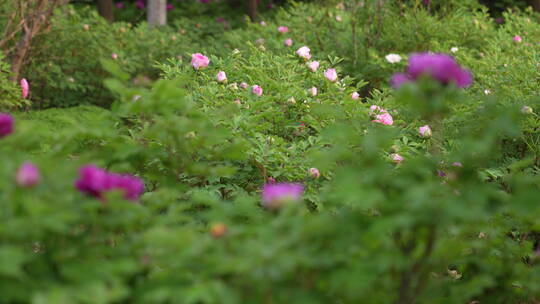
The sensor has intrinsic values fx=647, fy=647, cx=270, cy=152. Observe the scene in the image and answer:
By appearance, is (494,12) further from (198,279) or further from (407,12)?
(198,279)

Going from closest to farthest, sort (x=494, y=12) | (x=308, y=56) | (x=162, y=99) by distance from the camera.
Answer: (x=162, y=99) → (x=308, y=56) → (x=494, y=12)

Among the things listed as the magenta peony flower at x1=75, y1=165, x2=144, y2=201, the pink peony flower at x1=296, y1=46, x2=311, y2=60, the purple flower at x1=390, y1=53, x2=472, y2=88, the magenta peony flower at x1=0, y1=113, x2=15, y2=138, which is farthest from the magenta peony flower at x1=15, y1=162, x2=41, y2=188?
the pink peony flower at x1=296, y1=46, x2=311, y2=60

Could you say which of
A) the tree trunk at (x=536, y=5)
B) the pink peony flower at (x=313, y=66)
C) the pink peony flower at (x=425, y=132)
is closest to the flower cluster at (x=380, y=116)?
the pink peony flower at (x=425, y=132)

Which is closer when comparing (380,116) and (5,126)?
(5,126)

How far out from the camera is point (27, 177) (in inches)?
50.3

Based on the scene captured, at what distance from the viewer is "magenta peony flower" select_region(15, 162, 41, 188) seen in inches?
50.3

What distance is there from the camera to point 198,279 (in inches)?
52.3

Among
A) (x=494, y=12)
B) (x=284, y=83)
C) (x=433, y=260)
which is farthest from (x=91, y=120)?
(x=494, y=12)

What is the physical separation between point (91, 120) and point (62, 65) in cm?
513

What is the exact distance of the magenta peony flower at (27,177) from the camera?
1277mm

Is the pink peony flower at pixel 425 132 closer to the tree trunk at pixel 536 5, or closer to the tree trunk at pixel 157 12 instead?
the tree trunk at pixel 157 12

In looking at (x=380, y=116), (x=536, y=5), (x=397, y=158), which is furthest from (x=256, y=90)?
(x=536, y=5)

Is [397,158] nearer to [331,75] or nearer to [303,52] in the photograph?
[331,75]

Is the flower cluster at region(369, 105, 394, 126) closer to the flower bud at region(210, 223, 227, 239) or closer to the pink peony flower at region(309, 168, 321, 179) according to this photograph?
the pink peony flower at region(309, 168, 321, 179)
